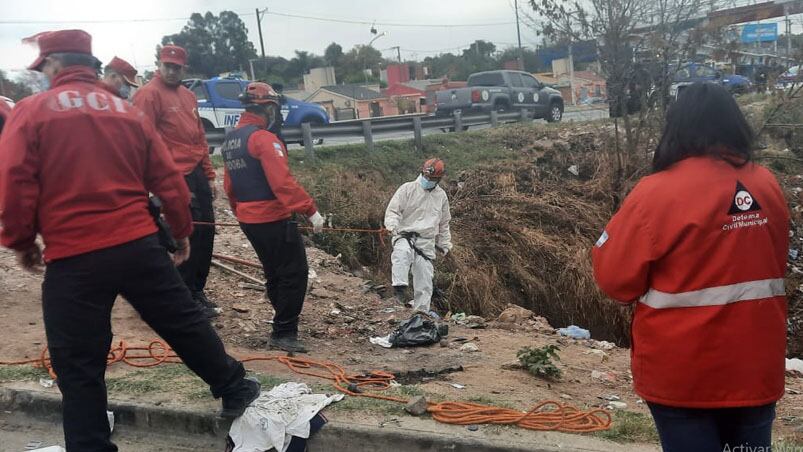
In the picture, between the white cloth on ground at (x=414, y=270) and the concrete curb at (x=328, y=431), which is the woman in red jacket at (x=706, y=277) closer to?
the concrete curb at (x=328, y=431)

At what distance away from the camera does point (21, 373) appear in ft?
13.1

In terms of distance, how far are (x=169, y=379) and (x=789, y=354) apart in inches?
302

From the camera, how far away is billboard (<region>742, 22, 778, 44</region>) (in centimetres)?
1233

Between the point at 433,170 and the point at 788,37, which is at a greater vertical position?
the point at 788,37

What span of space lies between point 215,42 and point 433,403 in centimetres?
6718

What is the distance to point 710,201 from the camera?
2.09m

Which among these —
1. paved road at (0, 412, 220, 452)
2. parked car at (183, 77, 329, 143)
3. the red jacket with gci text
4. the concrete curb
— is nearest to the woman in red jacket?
the concrete curb

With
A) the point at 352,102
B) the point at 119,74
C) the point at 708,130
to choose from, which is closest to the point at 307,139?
the point at 119,74

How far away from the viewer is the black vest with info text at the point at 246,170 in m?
4.77

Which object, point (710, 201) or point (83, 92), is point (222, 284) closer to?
point (83, 92)

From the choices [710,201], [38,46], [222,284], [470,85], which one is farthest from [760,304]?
[470,85]

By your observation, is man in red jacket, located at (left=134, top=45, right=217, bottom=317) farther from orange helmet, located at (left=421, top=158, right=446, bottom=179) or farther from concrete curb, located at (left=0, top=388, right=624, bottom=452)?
orange helmet, located at (left=421, top=158, right=446, bottom=179)

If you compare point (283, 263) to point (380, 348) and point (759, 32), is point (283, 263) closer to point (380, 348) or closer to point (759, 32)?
point (380, 348)

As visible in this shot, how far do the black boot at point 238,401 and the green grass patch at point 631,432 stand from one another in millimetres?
1716
